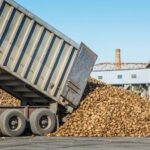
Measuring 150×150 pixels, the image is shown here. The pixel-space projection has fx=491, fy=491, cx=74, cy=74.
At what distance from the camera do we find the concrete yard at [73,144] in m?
11.7

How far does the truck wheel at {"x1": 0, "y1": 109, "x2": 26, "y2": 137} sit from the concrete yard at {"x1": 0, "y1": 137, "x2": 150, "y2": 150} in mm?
573

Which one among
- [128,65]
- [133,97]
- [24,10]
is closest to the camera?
[24,10]

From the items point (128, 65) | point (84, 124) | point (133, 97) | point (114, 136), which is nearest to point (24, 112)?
point (84, 124)

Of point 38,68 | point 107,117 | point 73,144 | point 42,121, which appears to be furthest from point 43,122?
point 73,144

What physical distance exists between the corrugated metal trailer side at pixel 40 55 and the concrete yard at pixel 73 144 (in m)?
1.93

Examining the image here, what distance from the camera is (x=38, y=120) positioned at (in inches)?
604

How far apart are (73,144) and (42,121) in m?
3.17

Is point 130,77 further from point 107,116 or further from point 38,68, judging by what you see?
point 38,68

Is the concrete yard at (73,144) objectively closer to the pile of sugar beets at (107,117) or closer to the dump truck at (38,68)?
the pile of sugar beets at (107,117)

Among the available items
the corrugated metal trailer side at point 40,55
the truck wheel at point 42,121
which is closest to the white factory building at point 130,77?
the corrugated metal trailer side at point 40,55

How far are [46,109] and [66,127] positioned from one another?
0.89 meters

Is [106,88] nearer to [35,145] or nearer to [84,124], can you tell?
[84,124]

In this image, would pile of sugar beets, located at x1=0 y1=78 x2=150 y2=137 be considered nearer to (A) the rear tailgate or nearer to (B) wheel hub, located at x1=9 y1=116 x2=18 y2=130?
(A) the rear tailgate

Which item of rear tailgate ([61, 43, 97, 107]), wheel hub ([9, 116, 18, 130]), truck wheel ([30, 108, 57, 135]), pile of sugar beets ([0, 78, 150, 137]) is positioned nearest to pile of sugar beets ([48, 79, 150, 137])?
pile of sugar beets ([0, 78, 150, 137])
